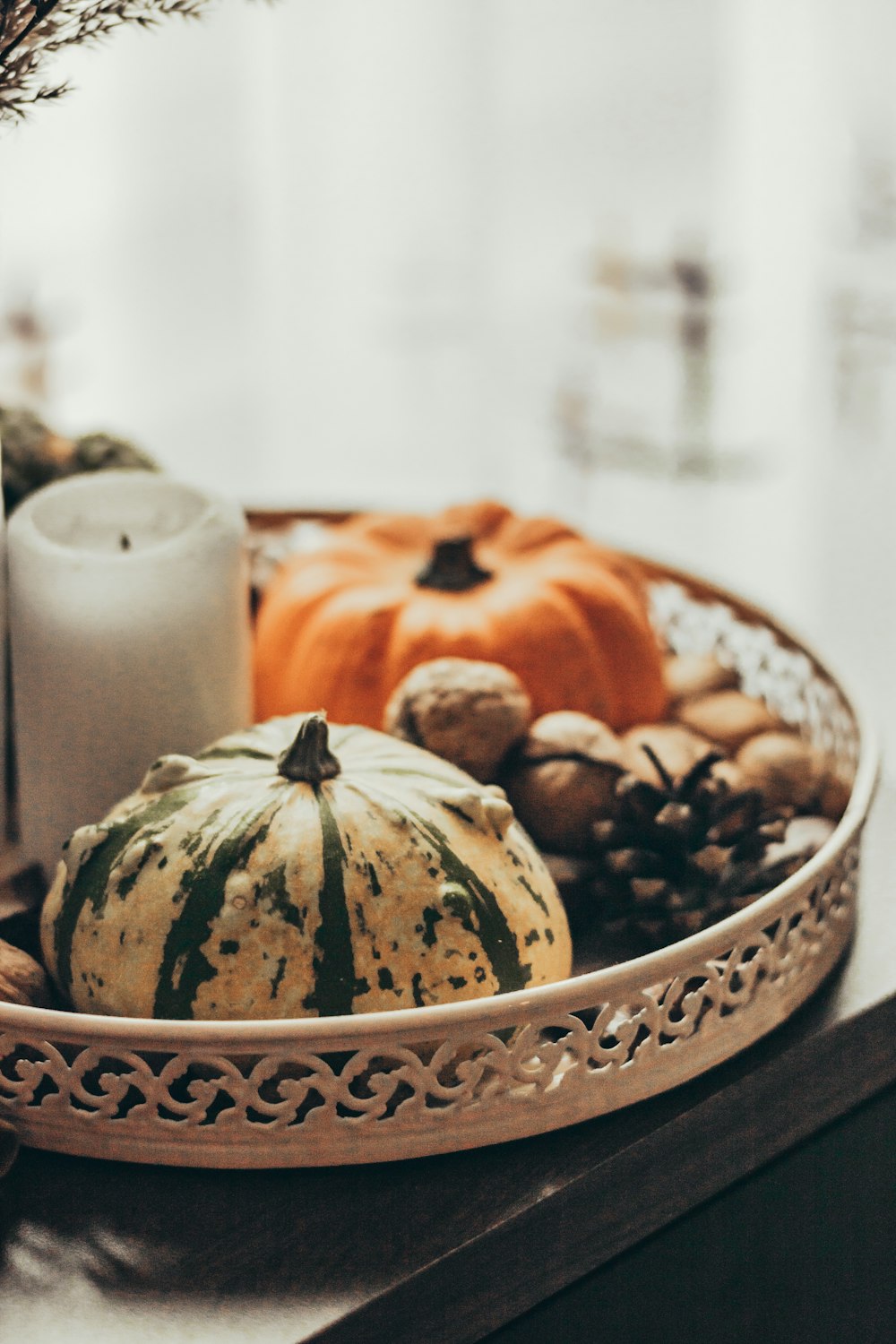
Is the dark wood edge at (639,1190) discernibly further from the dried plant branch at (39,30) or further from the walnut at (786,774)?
the dried plant branch at (39,30)

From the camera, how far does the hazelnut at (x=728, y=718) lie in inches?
40.2

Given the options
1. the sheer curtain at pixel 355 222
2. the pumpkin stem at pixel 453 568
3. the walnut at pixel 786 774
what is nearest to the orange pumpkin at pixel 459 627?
the pumpkin stem at pixel 453 568

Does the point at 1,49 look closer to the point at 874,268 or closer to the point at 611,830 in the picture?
the point at 611,830

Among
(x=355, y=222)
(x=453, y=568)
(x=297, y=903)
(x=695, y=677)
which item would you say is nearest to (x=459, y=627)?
(x=453, y=568)

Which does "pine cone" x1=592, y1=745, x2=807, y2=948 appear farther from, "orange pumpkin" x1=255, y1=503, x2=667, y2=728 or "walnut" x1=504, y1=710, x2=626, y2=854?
"orange pumpkin" x1=255, y1=503, x2=667, y2=728

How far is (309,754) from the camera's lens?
737mm

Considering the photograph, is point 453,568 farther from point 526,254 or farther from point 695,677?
point 526,254

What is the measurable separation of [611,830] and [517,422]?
2515mm

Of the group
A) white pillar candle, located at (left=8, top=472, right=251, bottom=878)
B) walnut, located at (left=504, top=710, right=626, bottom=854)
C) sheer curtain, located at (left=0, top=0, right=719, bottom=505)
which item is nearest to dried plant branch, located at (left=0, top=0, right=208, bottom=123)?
white pillar candle, located at (left=8, top=472, right=251, bottom=878)

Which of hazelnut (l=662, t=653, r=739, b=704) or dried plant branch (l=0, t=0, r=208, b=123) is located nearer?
dried plant branch (l=0, t=0, r=208, b=123)

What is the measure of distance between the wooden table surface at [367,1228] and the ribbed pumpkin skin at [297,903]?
0.08m

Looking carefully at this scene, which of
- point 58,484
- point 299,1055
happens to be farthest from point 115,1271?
point 58,484

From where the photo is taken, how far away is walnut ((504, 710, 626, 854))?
87 centimetres

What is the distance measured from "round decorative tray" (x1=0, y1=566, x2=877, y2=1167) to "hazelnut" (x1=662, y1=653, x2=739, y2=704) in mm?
316
